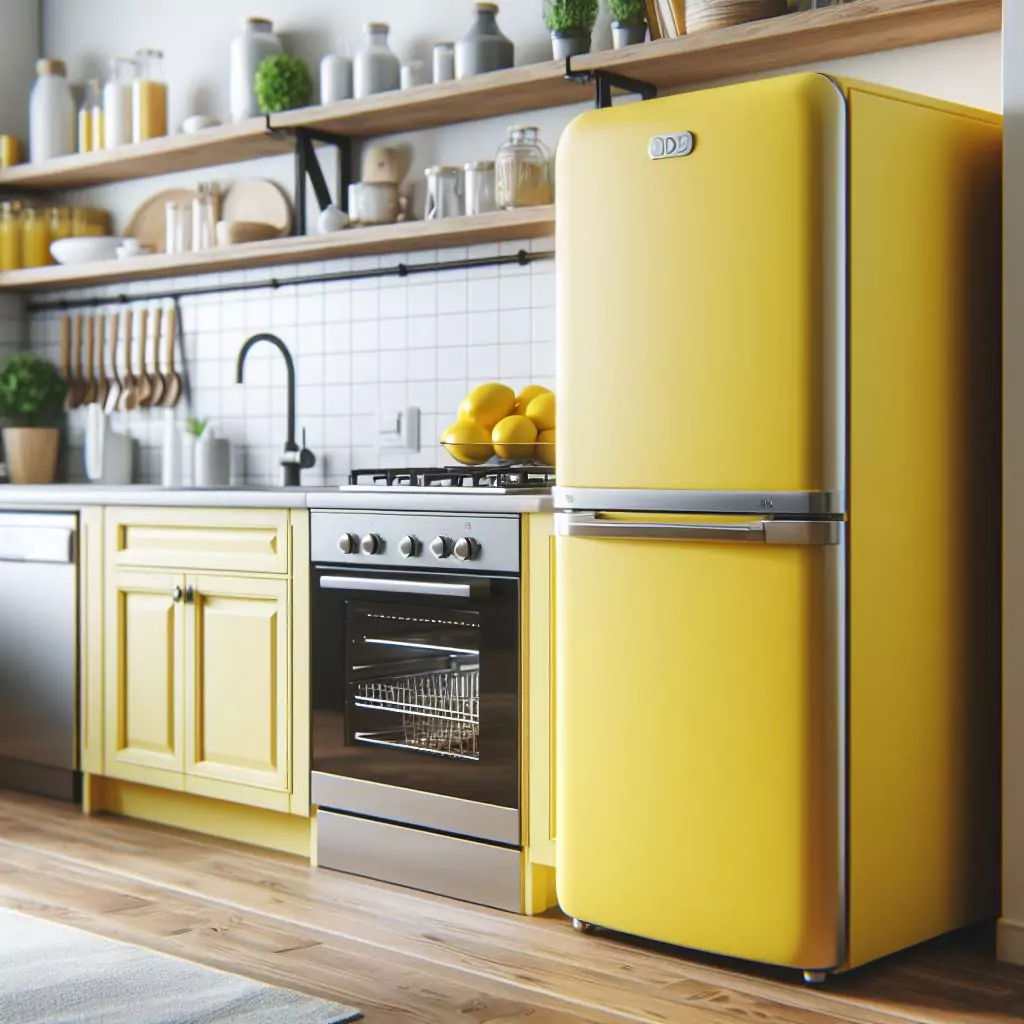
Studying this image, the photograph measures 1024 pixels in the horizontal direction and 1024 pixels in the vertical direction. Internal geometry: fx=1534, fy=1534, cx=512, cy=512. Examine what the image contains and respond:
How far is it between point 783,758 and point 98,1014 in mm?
1202

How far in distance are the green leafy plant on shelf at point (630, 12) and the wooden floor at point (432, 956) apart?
204 cm

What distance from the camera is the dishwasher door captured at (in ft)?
13.3

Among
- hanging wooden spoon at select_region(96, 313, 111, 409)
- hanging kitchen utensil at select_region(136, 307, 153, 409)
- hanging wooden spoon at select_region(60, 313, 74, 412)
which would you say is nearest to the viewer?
hanging kitchen utensil at select_region(136, 307, 153, 409)

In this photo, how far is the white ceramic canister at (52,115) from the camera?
16.3 ft

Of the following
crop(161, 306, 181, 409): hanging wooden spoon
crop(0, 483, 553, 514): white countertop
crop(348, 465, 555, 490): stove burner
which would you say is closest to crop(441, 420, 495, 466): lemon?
crop(348, 465, 555, 490): stove burner

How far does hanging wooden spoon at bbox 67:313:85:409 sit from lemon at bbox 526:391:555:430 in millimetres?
2053

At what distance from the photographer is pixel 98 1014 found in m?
2.46

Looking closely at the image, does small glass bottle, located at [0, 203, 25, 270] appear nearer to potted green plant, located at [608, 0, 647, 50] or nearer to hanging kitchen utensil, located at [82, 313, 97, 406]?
hanging kitchen utensil, located at [82, 313, 97, 406]

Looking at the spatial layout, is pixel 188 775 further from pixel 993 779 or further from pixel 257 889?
pixel 993 779

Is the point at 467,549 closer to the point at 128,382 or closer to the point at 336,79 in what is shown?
the point at 336,79

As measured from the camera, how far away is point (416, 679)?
333cm

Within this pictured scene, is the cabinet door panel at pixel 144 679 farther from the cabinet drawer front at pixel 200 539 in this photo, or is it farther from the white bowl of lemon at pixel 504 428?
the white bowl of lemon at pixel 504 428

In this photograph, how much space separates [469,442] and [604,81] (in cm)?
91

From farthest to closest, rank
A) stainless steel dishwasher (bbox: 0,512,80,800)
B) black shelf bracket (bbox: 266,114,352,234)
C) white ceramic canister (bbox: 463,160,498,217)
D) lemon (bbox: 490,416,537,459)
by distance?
1. black shelf bracket (bbox: 266,114,352,234)
2. stainless steel dishwasher (bbox: 0,512,80,800)
3. white ceramic canister (bbox: 463,160,498,217)
4. lemon (bbox: 490,416,537,459)
